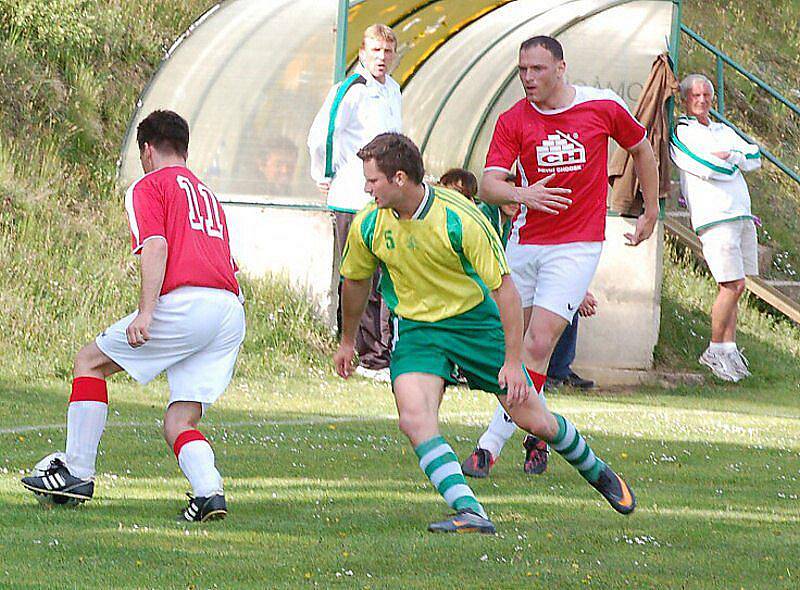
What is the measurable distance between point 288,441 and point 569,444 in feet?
9.53

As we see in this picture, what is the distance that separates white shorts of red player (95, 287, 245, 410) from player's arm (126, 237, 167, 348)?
12 cm

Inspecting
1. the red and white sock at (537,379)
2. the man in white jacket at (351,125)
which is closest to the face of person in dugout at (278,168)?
the man in white jacket at (351,125)

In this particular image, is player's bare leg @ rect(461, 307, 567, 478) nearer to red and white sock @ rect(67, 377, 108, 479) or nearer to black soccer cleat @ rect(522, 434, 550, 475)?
black soccer cleat @ rect(522, 434, 550, 475)

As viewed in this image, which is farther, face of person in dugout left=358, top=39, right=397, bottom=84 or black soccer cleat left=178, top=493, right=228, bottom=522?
face of person in dugout left=358, top=39, right=397, bottom=84

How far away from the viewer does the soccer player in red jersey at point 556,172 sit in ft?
26.6

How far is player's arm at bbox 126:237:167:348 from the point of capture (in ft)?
21.1

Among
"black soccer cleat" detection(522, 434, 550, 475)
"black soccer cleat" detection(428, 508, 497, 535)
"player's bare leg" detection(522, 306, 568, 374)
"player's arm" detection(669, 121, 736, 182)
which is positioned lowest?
"black soccer cleat" detection(522, 434, 550, 475)

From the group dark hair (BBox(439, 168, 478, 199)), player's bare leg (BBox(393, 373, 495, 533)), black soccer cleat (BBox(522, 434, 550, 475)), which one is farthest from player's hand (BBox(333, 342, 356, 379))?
dark hair (BBox(439, 168, 478, 199))

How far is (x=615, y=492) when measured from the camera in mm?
6941

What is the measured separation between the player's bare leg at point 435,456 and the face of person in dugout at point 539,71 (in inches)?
87.9

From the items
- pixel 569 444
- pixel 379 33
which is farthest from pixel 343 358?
pixel 379 33

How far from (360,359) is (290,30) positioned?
4.00 metres

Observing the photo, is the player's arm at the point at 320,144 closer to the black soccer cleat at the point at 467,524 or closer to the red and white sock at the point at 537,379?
the red and white sock at the point at 537,379

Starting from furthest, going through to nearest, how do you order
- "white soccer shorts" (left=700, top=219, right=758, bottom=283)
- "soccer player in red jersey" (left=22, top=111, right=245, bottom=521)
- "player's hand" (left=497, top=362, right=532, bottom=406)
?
"white soccer shorts" (left=700, top=219, right=758, bottom=283)
"soccer player in red jersey" (left=22, top=111, right=245, bottom=521)
"player's hand" (left=497, top=362, right=532, bottom=406)
